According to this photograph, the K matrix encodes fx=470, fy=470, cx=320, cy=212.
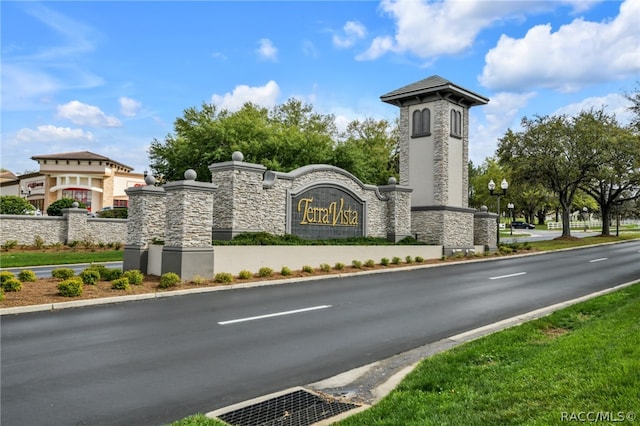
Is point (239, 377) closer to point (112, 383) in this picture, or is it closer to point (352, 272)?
point (112, 383)

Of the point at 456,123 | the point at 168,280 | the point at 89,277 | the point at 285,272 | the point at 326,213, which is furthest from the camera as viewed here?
the point at 456,123

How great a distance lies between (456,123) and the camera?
2759 cm

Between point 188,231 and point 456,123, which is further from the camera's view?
point 456,123

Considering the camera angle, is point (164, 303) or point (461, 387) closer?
point (461, 387)

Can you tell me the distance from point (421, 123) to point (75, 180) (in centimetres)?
5944

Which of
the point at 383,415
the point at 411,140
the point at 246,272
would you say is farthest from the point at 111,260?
the point at 383,415

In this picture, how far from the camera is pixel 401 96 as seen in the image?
2739 centimetres

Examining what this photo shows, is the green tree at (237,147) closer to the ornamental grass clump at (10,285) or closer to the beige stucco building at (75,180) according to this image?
the ornamental grass clump at (10,285)

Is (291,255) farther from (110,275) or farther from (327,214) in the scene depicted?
(110,275)

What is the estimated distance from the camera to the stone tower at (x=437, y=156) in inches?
1038

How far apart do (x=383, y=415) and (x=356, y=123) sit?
172 feet

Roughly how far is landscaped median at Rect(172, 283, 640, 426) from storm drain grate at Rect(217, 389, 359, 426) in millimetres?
364

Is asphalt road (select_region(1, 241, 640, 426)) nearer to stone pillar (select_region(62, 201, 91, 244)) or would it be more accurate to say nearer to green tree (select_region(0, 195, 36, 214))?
stone pillar (select_region(62, 201, 91, 244))

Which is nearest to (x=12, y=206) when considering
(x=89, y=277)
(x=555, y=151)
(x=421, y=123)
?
(x=89, y=277)
